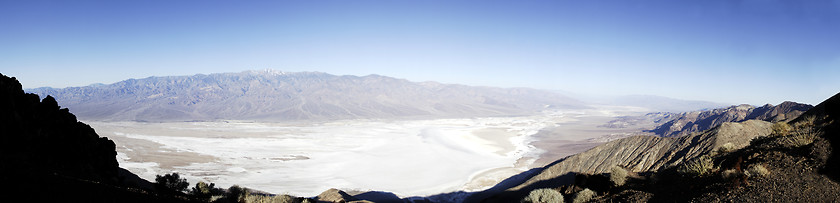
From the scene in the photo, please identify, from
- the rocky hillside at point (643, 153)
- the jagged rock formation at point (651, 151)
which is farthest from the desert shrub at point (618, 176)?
the rocky hillside at point (643, 153)

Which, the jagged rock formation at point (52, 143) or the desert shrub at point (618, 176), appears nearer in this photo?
the desert shrub at point (618, 176)

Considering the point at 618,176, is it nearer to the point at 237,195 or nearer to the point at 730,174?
the point at 730,174

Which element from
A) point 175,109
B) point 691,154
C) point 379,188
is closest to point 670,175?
point 691,154

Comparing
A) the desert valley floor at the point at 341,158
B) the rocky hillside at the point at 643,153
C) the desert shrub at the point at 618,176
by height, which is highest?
the desert shrub at the point at 618,176

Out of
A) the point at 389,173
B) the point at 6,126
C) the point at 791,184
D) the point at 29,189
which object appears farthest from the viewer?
the point at 389,173

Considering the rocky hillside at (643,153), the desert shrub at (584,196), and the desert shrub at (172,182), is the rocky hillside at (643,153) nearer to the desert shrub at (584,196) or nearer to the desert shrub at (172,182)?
the desert shrub at (584,196)

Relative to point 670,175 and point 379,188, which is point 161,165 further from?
point 670,175

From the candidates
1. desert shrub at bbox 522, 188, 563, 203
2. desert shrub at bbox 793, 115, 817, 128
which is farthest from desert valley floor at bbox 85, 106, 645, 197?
desert shrub at bbox 522, 188, 563, 203
